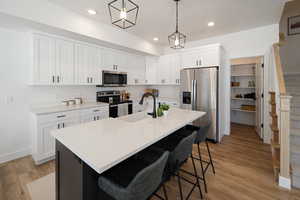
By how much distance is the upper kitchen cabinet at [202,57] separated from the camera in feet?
11.5

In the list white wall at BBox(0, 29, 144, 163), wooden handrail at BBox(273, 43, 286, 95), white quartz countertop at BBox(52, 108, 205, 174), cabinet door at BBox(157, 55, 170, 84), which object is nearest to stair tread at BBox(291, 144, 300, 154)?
wooden handrail at BBox(273, 43, 286, 95)

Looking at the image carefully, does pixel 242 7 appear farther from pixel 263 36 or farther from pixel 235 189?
pixel 235 189

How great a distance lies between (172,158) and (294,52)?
16.1 ft

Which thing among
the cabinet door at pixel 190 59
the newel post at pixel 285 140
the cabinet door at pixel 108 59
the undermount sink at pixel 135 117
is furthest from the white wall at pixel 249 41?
the undermount sink at pixel 135 117

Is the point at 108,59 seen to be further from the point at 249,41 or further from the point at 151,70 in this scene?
the point at 249,41

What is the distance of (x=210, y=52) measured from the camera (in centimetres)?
361

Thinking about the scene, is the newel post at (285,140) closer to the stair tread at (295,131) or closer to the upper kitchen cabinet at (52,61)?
the stair tread at (295,131)

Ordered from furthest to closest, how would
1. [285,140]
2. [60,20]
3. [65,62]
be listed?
[65,62], [60,20], [285,140]

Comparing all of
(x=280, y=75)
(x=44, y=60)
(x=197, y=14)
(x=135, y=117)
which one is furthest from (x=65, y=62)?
(x=280, y=75)

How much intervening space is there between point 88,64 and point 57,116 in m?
1.38

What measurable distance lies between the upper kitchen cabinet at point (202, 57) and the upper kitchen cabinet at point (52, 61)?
9.68ft

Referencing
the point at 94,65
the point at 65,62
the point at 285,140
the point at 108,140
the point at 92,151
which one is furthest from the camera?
the point at 94,65

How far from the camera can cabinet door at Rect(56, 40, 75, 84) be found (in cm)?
292

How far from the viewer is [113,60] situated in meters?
3.89
